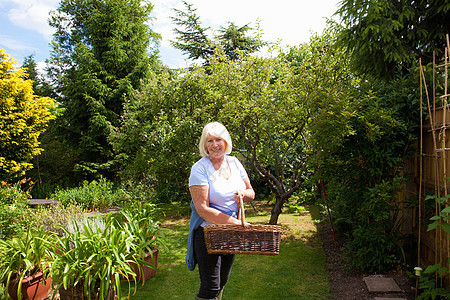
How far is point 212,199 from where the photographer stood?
78.4 inches

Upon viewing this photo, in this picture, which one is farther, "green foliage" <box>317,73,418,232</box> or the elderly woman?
"green foliage" <box>317,73,418,232</box>

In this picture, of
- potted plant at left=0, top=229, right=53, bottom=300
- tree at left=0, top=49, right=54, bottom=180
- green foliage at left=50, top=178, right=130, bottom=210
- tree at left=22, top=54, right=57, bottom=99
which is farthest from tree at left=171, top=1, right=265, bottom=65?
potted plant at left=0, top=229, right=53, bottom=300

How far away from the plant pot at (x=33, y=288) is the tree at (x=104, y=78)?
8.15 m

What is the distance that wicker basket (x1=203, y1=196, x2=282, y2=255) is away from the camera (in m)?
1.83

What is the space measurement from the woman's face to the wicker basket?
0.44 metres

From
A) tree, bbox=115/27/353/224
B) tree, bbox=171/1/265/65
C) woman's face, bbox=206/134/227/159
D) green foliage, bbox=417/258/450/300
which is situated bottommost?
green foliage, bbox=417/258/450/300

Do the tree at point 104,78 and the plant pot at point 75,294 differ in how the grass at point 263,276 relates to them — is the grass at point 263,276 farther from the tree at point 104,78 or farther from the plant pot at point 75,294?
the tree at point 104,78

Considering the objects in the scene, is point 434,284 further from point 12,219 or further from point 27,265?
point 12,219

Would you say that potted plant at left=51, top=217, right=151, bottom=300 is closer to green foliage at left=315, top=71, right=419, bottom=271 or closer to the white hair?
the white hair

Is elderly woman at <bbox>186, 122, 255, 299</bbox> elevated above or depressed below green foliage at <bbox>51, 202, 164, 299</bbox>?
above

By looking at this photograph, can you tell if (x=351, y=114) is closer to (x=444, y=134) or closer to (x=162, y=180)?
(x=444, y=134)

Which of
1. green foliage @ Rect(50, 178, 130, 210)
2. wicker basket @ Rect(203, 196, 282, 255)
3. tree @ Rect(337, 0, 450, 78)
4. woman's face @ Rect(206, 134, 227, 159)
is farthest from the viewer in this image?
green foliage @ Rect(50, 178, 130, 210)

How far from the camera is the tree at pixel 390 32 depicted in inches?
153

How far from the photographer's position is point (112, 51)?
37.0ft
